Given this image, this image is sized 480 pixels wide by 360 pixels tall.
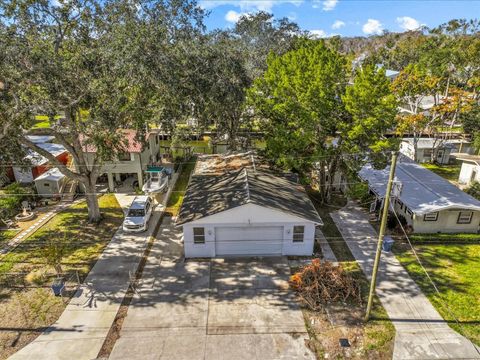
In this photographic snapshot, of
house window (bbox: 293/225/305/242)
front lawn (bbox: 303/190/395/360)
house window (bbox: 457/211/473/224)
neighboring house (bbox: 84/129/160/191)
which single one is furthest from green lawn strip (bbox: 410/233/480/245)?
neighboring house (bbox: 84/129/160/191)

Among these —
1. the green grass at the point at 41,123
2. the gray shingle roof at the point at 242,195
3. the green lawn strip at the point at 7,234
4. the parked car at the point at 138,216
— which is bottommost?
the green lawn strip at the point at 7,234

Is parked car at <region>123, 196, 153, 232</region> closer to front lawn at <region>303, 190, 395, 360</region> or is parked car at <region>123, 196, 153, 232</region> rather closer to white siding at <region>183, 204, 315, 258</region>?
white siding at <region>183, 204, 315, 258</region>

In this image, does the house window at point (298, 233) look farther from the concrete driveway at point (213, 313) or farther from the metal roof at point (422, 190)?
the metal roof at point (422, 190)

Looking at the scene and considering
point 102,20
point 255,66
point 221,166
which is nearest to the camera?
point 102,20

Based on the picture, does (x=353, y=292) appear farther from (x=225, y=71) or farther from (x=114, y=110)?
(x=225, y=71)

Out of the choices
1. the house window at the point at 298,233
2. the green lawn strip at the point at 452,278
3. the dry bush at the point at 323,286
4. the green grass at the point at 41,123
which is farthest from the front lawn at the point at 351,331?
the green grass at the point at 41,123

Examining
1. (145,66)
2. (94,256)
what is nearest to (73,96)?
(145,66)

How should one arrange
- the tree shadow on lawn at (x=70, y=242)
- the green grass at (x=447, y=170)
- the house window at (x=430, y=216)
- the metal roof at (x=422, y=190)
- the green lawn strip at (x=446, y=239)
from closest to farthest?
the tree shadow on lawn at (x=70, y=242) → the green lawn strip at (x=446, y=239) → the metal roof at (x=422, y=190) → the house window at (x=430, y=216) → the green grass at (x=447, y=170)
